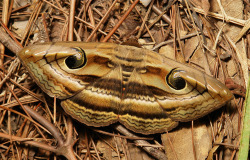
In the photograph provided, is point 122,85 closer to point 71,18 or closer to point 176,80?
point 176,80

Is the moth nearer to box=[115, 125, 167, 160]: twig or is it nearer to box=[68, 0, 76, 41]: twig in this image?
box=[115, 125, 167, 160]: twig

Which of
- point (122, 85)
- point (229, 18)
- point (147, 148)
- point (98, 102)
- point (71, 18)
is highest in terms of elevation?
point (229, 18)

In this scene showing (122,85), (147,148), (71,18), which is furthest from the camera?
(71,18)

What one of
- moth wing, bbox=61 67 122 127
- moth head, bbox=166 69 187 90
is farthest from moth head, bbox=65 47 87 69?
moth head, bbox=166 69 187 90

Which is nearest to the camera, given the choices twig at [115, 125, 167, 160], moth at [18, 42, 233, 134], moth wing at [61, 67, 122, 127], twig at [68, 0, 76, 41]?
moth at [18, 42, 233, 134]

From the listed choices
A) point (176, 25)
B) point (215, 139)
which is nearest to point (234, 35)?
point (176, 25)

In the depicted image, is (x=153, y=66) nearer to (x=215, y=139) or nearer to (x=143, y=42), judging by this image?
(x=143, y=42)

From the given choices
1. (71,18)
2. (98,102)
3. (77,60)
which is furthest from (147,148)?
(71,18)

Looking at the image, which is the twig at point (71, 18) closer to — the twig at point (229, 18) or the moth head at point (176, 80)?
the moth head at point (176, 80)

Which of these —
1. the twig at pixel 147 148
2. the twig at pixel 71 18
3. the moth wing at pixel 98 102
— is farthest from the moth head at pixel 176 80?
the twig at pixel 71 18
